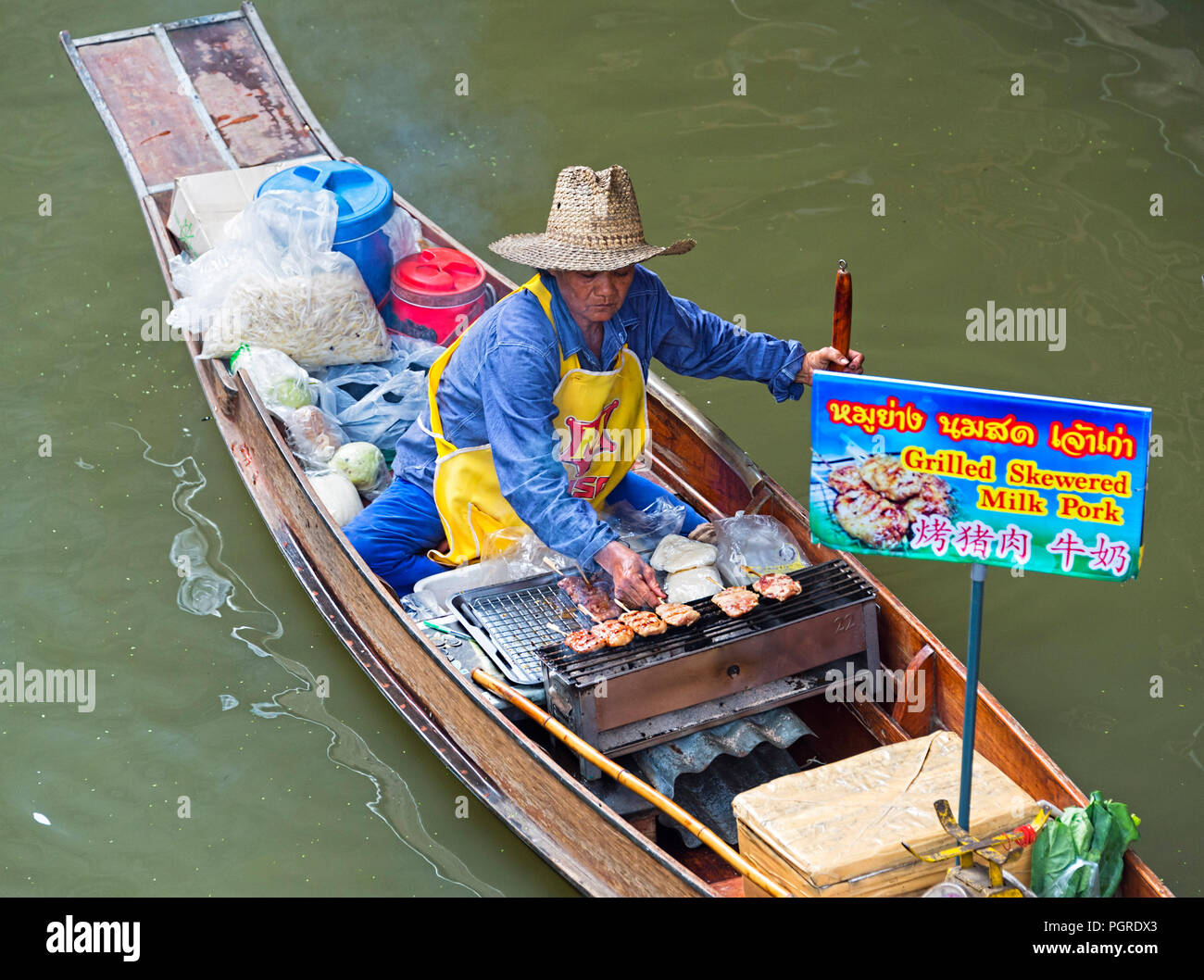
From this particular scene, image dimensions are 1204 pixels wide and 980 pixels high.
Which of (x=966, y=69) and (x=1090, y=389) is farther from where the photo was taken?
(x=966, y=69)

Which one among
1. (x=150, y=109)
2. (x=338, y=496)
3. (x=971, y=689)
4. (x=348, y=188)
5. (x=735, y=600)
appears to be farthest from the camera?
(x=150, y=109)

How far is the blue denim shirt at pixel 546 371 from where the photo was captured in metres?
4.43

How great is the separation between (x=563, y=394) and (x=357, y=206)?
1910 mm

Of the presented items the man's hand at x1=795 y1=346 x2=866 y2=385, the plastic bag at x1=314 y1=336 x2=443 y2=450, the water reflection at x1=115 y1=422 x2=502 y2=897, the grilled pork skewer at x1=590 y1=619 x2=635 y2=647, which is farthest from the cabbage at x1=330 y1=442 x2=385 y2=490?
the man's hand at x1=795 y1=346 x2=866 y2=385

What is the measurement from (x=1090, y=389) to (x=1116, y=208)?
5.41 ft

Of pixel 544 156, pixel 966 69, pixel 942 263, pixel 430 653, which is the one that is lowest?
pixel 430 653

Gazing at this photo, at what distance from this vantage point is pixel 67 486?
6.39m

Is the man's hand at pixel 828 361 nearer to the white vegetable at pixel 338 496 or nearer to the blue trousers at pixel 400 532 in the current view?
the blue trousers at pixel 400 532

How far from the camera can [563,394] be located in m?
4.71

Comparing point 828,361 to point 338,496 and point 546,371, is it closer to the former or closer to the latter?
point 546,371

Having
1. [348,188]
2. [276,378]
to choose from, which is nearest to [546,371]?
[276,378]

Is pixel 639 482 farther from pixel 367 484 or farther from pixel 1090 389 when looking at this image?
pixel 1090 389

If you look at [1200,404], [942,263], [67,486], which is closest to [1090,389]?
[1200,404]

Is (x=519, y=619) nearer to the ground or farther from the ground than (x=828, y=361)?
nearer to the ground
